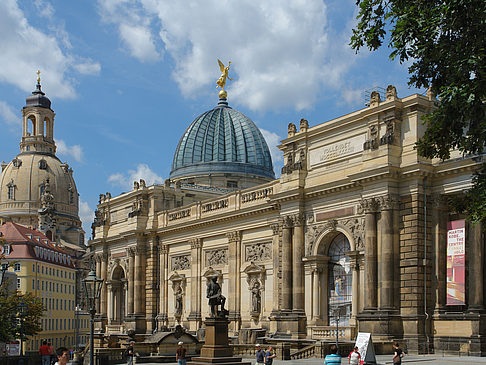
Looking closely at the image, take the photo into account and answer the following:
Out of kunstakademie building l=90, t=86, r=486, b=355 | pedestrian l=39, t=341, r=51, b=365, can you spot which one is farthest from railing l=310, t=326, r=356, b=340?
pedestrian l=39, t=341, r=51, b=365

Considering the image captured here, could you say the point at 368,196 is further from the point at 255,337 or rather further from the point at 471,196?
the point at 471,196

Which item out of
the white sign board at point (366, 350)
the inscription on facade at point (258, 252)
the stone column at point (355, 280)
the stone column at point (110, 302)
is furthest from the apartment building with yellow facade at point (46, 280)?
the white sign board at point (366, 350)

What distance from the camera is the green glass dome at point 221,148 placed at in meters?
82.3

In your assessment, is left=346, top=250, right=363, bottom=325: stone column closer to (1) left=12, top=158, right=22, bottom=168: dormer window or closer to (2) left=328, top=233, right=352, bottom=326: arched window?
(2) left=328, top=233, right=352, bottom=326: arched window

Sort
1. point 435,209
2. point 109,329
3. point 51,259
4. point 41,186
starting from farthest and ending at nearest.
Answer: point 41,186 < point 51,259 < point 109,329 < point 435,209

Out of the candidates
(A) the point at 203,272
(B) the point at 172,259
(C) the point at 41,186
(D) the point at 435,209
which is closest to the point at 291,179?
(D) the point at 435,209

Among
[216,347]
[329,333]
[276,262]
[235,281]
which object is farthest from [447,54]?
[235,281]

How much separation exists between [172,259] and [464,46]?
4969 centimetres

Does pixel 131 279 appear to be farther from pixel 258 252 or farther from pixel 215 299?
pixel 215 299

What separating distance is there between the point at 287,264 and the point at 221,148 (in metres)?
32.9

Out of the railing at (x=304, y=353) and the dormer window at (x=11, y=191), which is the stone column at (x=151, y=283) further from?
the dormer window at (x=11, y=191)

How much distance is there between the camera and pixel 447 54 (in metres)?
22.6

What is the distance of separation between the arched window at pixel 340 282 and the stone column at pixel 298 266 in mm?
1950

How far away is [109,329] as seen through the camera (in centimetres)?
7581
